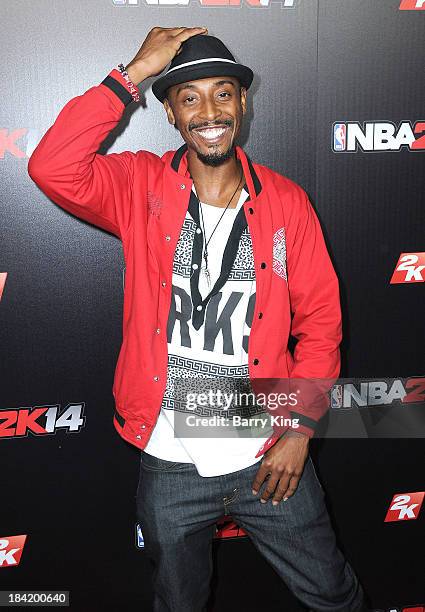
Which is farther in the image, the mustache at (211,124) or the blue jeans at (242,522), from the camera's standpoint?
the blue jeans at (242,522)

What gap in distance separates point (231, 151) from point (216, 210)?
0.54 feet

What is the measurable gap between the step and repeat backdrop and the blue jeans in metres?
0.56

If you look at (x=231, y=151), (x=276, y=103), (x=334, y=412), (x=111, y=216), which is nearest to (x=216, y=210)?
(x=231, y=151)

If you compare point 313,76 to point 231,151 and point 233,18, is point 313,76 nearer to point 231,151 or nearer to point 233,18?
point 233,18

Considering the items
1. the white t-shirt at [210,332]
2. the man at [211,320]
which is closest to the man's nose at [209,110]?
the man at [211,320]

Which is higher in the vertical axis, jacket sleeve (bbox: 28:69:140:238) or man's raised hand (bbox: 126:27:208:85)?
man's raised hand (bbox: 126:27:208:85)

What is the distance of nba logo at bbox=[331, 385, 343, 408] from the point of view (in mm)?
2691

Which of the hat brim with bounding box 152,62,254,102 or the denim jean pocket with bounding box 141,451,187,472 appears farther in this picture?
the denim jean pocket with bounding box 141,451,187,472

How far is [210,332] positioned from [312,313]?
319mm

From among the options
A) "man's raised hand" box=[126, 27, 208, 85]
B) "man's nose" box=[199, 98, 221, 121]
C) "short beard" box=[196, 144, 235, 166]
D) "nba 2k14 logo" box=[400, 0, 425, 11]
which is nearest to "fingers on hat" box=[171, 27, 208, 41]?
"man's raised hand" box=[126, 27, 208, 85]

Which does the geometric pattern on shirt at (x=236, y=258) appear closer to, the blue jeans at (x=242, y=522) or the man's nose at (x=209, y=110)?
the man's nose at (x=209, y=110)

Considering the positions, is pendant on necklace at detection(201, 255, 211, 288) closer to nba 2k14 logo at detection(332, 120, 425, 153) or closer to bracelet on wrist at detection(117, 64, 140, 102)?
bracelet on wrist at detection(117, 64, 140, 102)

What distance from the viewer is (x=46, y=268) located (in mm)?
2428

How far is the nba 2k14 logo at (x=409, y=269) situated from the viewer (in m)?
2.59
